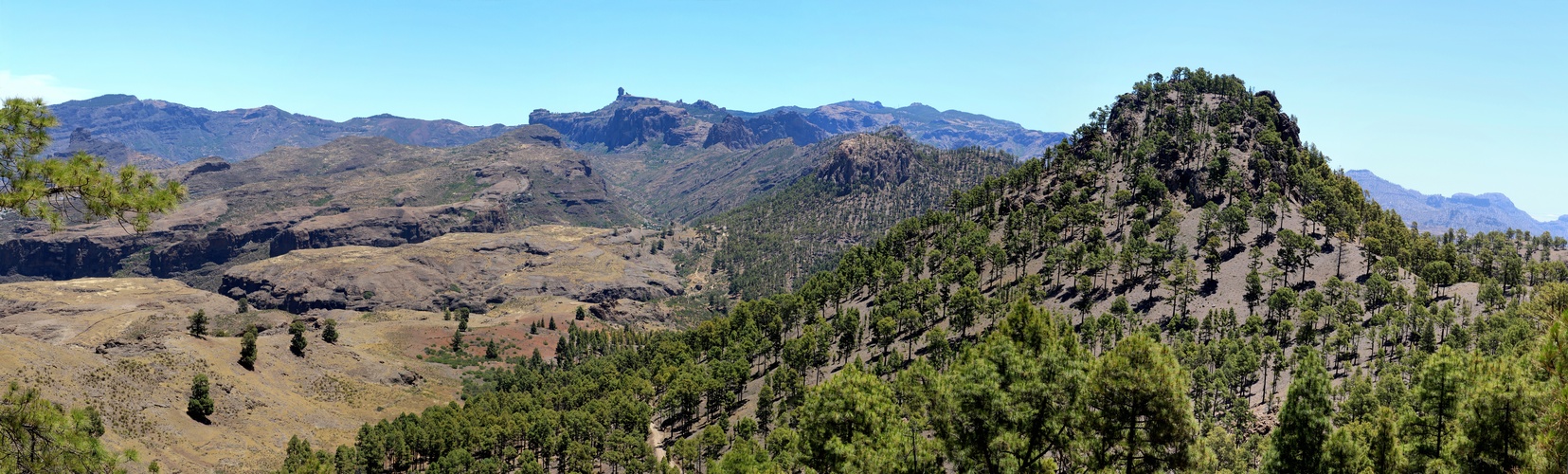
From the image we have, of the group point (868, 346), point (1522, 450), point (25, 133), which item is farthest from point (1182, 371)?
point (868, 346)

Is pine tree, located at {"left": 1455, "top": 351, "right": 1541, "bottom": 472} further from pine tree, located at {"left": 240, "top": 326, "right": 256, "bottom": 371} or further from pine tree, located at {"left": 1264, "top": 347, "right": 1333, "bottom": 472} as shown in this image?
pine tree, located at {"left": 240, "top": 326, "right": 256, "bottom": 371}

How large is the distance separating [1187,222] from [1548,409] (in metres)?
195

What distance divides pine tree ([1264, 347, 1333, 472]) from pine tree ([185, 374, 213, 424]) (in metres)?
153

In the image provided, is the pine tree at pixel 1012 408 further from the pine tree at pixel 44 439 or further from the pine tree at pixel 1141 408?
the pine tree at pixel 44 439

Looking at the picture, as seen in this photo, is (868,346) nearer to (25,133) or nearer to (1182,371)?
(1182,371)

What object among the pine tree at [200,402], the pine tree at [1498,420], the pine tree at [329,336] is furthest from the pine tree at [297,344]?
the pine tree at [1498,420]

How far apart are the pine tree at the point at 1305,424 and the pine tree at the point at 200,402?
153 meters

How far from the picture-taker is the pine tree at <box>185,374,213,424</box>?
12131 cm

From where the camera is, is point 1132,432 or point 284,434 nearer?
point 1132,432

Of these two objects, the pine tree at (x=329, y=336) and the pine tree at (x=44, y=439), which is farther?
the pine tree at (x=329, y=336)

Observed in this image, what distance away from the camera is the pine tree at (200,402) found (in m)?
121

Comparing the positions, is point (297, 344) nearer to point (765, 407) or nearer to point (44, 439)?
point (765, 407)

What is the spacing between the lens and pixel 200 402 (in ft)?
399

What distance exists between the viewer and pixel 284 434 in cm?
13088
